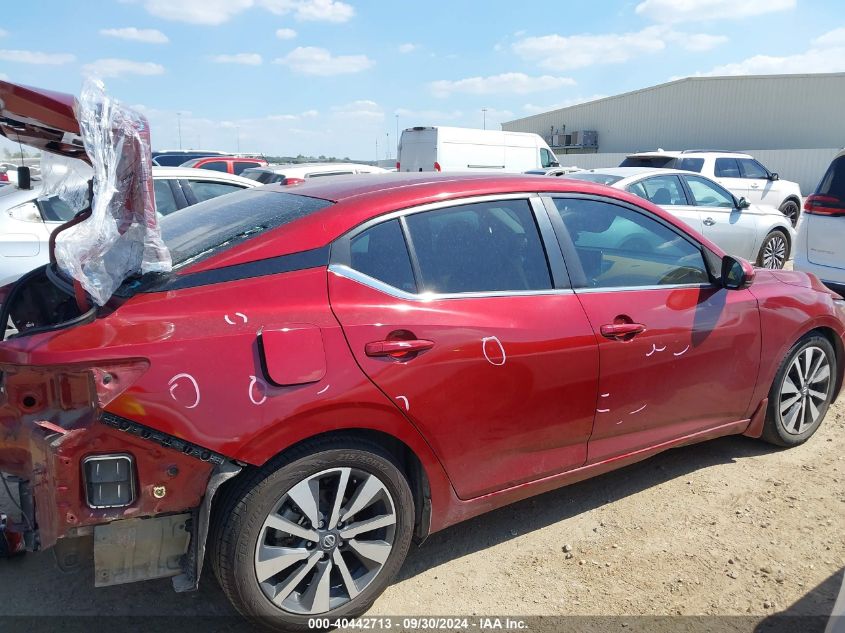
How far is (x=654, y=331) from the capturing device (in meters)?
3.19

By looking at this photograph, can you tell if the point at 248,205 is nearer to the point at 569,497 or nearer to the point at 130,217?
the point at 130,217

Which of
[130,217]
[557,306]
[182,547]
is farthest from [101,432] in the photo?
[557,306]

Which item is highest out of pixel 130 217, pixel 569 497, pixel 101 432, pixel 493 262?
pixel 130 217

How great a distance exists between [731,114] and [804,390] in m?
37.9

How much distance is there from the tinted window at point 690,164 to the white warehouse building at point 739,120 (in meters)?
20.4

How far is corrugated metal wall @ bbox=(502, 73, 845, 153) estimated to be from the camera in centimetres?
3394

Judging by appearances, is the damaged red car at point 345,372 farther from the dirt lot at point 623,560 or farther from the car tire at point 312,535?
the dirt lot at point 623,560

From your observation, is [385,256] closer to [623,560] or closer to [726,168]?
[623,560]

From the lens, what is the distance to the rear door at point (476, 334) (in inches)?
99.6

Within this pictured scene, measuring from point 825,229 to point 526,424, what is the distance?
5422mm

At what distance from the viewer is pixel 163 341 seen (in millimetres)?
2160

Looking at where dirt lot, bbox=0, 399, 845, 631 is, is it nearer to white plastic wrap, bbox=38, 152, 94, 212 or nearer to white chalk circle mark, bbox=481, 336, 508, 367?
white chalk circle mark, bbox=481, 336, 508, 367

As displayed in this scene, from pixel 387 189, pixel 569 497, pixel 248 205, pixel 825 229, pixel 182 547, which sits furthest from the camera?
pixel 825 229

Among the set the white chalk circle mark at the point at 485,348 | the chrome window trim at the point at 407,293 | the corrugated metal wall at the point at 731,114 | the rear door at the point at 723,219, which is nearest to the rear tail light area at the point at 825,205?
the rear door at the point at 723,219
